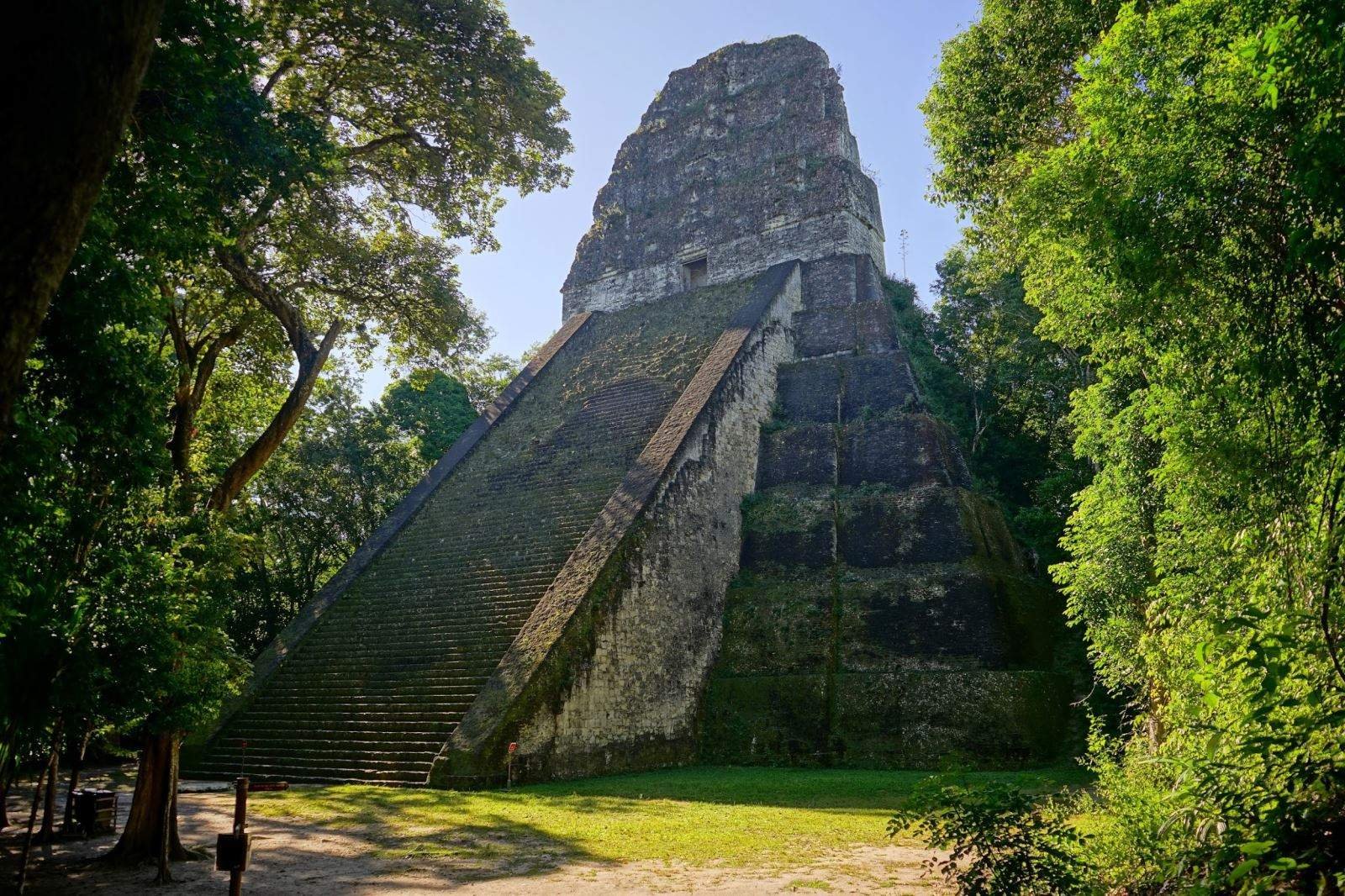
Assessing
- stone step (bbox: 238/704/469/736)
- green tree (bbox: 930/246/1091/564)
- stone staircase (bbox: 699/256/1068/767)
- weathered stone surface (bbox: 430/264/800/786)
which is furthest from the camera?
green tree (bbox: 930/246/1091/564)

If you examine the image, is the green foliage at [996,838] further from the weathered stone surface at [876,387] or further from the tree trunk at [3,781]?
the weathered stone surface at [876,387]

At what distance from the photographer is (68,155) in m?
2.03

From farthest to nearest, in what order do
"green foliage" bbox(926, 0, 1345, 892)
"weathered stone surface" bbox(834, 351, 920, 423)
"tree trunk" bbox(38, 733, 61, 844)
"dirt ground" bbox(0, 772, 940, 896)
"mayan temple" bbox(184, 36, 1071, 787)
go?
1. "weathered stone surface" bbox(834, 351, 920, 423)
2. "mayan temple" bbox(184, 36, 1071, 787)
3. "tree trunk" bbox(38, 733, 61, 844)
4. "dirt ground" bbox(0, 772, 940, 896)
5. "green foliage" bbox(926, 0, 1345, 892)

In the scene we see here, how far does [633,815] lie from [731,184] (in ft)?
61.9

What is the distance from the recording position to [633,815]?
759cm

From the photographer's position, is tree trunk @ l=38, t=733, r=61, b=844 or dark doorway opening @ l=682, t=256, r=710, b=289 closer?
tree trunk @ l=38, t=733, r=61, b=844

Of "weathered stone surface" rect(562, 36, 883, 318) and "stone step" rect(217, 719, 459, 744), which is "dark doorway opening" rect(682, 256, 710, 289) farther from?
"stone step" rect(217, 719, 459, 744)

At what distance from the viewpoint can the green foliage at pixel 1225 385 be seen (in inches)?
124

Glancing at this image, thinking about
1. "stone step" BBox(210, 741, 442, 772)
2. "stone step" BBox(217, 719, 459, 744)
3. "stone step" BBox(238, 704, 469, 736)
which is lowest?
"stone step" BBox(210, 741, 442, 772)

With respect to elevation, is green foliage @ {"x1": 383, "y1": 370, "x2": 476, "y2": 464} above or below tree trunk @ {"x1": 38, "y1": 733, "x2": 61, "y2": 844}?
above

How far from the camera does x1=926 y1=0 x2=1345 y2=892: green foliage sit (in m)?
3.15

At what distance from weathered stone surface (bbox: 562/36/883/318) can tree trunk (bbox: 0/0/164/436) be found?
20101mm

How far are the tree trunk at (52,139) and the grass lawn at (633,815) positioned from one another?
4221mm

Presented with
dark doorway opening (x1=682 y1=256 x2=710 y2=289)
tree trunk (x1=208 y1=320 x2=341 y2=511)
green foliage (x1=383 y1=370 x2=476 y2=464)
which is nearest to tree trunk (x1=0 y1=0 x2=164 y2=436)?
tree trunk (x1=208 y1=320 x2=341 y2=511)
